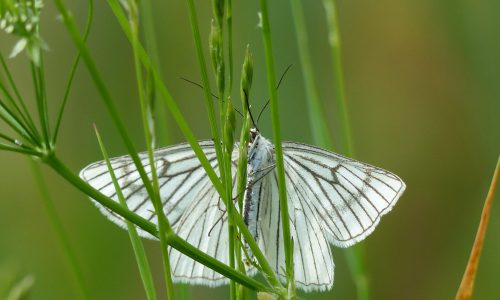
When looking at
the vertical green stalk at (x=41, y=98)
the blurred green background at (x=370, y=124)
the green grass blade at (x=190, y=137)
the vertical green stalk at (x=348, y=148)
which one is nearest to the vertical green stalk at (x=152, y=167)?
the green grass blade at (x=190, y=137)

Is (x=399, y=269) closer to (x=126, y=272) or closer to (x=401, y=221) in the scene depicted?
(x=401, y=221)

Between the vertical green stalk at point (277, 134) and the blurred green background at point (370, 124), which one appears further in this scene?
the blurred green background at point (370, 124)

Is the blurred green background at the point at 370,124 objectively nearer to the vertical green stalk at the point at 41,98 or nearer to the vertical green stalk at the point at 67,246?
the vertical green stalk at the point at 67,246

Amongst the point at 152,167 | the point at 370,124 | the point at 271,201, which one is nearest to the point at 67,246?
the point at 152,167

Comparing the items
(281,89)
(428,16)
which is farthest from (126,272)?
(428,16)

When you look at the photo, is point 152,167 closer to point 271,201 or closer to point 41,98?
point 41,98
